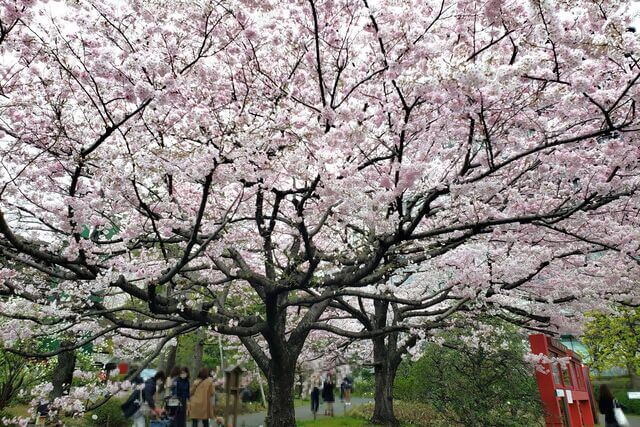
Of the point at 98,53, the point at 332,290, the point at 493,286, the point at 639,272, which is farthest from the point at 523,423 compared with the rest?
the point at 98,53

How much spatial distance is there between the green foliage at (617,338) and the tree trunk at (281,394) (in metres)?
15.2

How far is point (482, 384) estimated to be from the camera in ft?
30.2

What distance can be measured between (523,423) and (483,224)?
5589 mm

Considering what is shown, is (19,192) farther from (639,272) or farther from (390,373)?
(639,272)

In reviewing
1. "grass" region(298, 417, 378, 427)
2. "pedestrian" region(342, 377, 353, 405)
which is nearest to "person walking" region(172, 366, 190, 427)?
Answer: "pedestrian" region(342, 377, 353, 405)

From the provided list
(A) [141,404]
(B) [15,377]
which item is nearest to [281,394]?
(A) [141,404]

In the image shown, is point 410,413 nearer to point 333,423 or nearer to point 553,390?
point 333,423

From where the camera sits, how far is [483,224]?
5809 millimetres

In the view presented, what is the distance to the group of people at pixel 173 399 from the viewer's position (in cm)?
721

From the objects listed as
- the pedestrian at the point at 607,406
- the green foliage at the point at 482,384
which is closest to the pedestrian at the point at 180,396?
the green foliage at the point at 482,384

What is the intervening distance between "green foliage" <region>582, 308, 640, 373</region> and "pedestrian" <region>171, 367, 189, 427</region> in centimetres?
1694

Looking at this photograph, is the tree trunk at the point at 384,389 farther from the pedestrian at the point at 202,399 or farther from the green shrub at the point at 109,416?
the green shrub at the point at 109,416

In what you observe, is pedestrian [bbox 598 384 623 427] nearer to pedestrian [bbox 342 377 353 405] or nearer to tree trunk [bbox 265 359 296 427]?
tree trunk [bbox 265 359 296 427]

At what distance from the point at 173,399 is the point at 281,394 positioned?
190 cm
